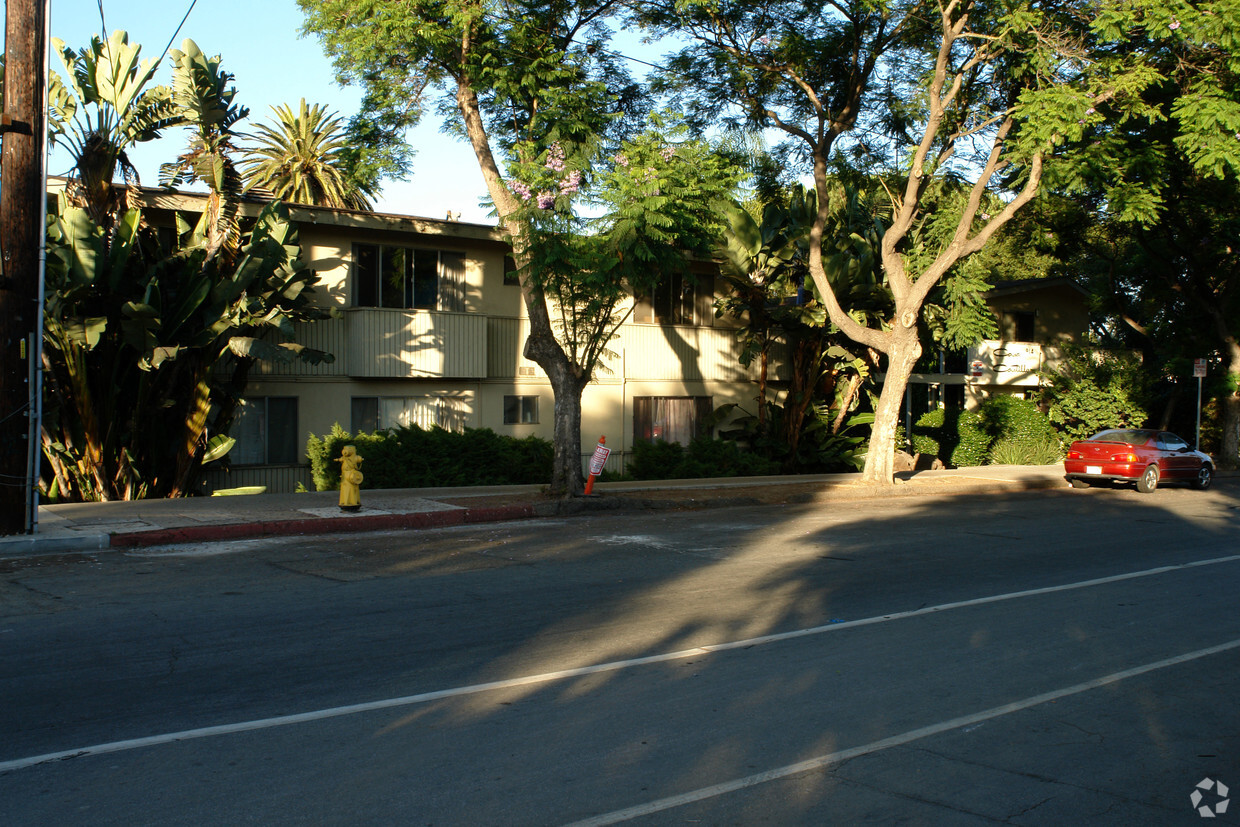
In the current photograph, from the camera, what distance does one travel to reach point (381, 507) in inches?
607

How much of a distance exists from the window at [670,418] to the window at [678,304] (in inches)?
78.5

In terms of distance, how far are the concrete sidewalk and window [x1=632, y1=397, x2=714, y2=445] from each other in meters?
3.42

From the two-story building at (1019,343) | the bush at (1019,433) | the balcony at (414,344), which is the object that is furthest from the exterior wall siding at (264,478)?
the bush at (1019,433)

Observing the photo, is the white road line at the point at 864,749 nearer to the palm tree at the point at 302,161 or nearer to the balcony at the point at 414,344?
the balcony at the point at 414,344

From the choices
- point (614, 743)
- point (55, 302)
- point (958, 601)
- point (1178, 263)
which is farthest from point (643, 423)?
point (614, 743)

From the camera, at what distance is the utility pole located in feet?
38.6

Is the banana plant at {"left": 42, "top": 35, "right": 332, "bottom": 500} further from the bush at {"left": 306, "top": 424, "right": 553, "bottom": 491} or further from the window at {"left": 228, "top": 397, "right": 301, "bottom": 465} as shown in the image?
the bush at {"left": 306, "top": 424, "right": 553, "bottom": 491}

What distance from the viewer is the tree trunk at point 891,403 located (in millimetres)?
21422

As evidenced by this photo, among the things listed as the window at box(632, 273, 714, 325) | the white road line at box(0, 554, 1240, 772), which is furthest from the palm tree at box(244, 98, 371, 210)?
the white road line at box(0, 554, 1240, 772)

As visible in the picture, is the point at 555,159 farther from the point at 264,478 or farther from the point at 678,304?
the point at 678,304

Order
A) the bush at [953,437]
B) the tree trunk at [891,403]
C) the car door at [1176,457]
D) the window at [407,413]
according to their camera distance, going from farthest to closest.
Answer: the bush at [953,437], the car door at [1176,457], the tree trunk at [891,403], the window at [407,413]

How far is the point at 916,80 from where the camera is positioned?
21.9 m

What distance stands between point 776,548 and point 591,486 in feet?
17.3

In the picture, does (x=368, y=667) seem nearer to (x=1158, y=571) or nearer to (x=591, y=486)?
(x=1158, y=571)
